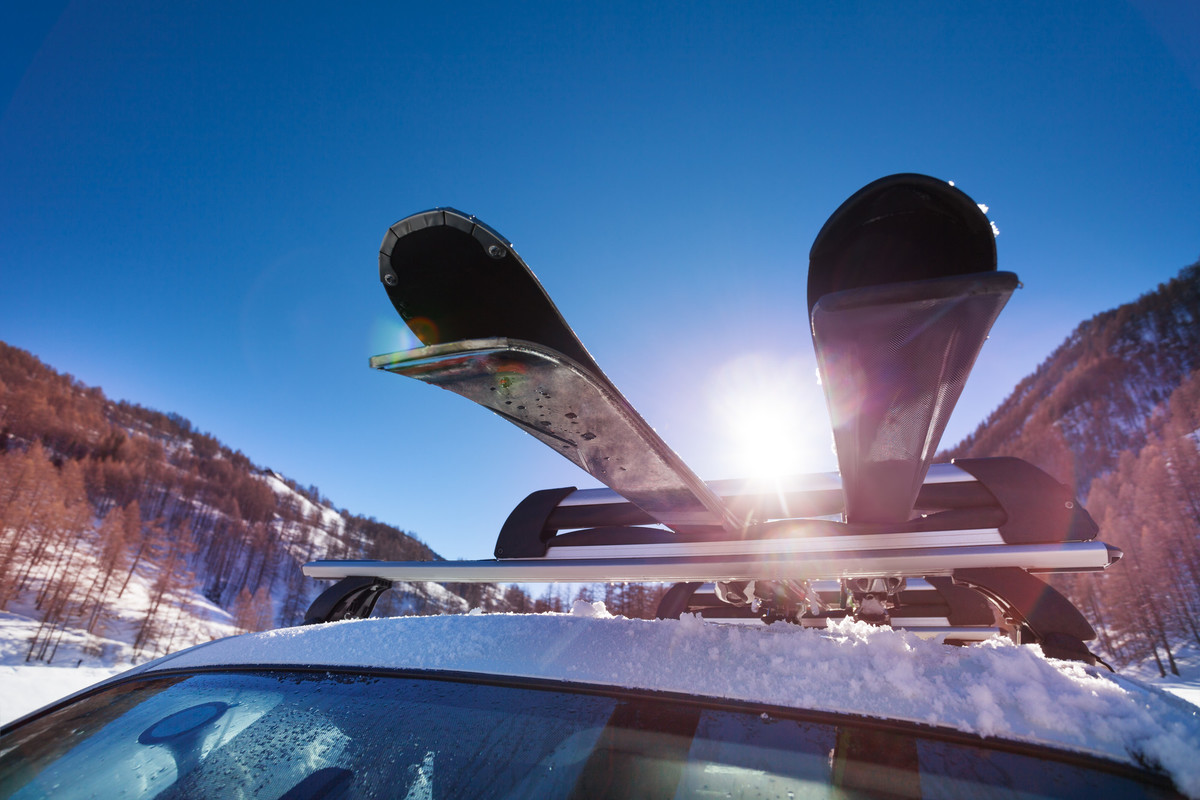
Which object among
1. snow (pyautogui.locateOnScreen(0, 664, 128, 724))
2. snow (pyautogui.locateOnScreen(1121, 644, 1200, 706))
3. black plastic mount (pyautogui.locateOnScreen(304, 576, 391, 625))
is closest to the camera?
black plastic mount (pyautogui.locateOnScreen(304, 576, 391, 625))

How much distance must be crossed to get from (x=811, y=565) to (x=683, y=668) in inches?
23.1

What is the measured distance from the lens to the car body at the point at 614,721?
0.80 metres

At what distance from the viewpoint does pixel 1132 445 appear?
79062mm

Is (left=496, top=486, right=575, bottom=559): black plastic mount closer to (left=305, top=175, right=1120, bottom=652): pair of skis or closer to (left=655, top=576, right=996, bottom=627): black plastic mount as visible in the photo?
(left=305, top=175, right=1120, bottom=652): pair of skis

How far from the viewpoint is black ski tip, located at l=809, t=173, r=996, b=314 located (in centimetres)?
109

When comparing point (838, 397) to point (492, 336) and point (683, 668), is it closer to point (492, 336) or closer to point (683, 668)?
point (683, 668)

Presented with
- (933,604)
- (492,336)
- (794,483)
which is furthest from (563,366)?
(933,604)

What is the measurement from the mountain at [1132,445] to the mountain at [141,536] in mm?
49539

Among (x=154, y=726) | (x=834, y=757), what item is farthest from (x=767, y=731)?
(x=154, y=726)

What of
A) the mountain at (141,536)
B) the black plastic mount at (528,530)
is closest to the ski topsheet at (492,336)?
the black plastic mount at (528,530)

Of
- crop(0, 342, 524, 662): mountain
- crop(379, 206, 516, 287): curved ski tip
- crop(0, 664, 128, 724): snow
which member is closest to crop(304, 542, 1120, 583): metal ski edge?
crop(379, 206, 516, 287): curved ski tip

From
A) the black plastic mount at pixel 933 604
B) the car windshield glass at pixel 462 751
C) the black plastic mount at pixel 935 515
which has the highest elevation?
the black plastic mount at pixel 935 515

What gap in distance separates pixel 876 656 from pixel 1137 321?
13925cm

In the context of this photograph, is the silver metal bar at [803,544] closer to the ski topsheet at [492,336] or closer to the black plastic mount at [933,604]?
the ski topsheet at [492,336]
